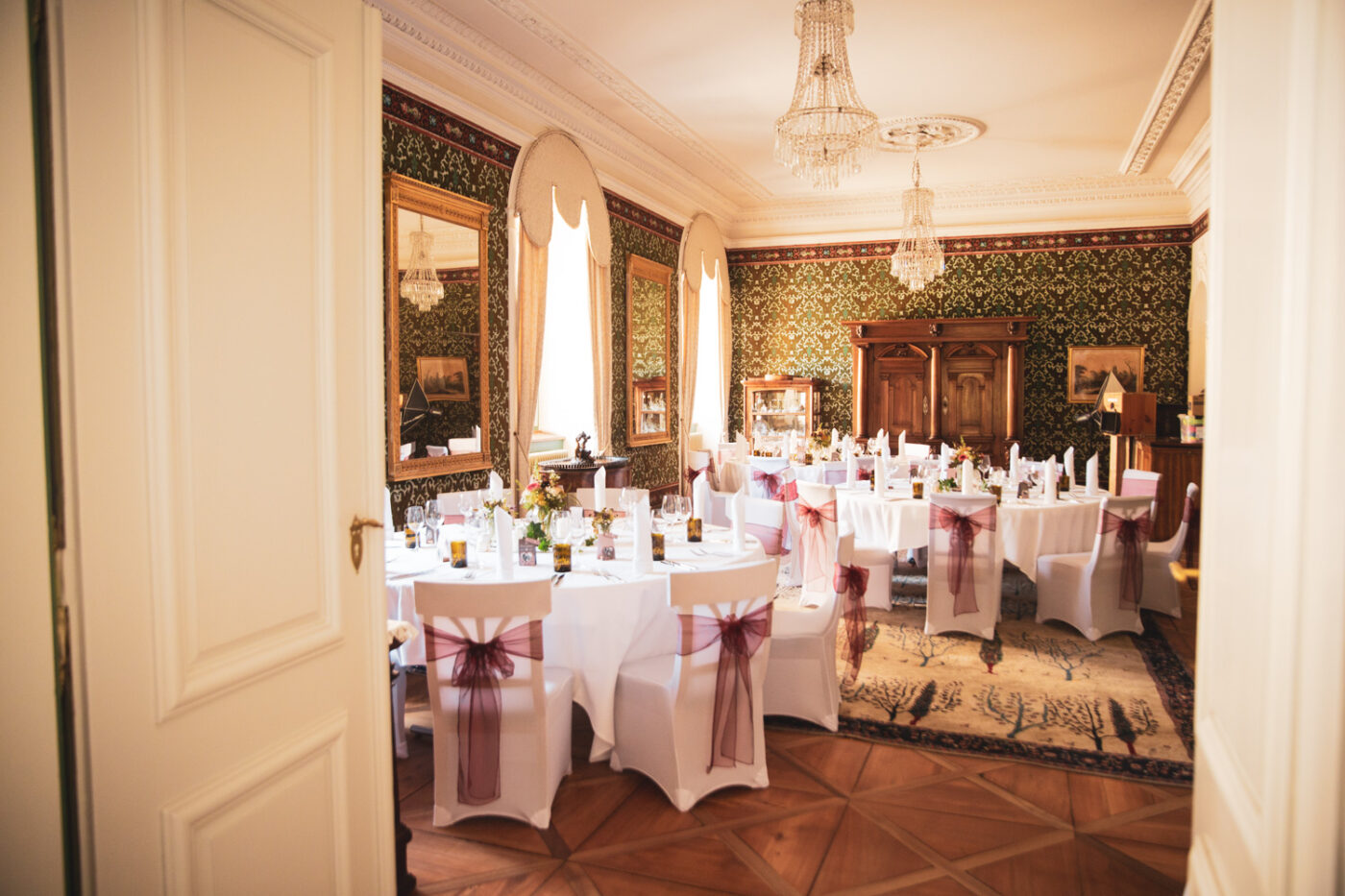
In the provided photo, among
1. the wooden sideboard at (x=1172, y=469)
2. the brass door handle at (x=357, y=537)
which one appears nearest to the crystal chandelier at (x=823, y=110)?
the brass door handle at (x=357, y=537)

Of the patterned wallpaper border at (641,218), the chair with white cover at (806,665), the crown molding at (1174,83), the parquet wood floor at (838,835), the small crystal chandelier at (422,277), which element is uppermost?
the crown molding at (1174,83)

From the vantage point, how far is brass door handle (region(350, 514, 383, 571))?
66.1 inches

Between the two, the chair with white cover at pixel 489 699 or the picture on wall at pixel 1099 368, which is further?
the picture on wall at pixel 1099 368

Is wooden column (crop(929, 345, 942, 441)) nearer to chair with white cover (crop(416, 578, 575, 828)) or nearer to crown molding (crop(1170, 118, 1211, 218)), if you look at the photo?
crown molding (crop(1170, 118, 1211, 218))

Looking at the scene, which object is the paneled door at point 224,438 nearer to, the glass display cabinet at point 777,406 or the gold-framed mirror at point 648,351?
the gold-framed mirror at point 648,351

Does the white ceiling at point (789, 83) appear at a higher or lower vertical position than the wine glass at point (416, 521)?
higher

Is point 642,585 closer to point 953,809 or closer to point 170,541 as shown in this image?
point 953,809

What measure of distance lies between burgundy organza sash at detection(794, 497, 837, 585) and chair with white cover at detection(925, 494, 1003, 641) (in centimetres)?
68

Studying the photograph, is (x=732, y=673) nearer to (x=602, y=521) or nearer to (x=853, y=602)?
(x=602, y=521)

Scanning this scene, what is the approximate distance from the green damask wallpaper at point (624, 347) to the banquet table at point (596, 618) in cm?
465

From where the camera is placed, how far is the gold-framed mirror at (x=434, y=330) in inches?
204

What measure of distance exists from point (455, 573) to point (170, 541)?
2415mm

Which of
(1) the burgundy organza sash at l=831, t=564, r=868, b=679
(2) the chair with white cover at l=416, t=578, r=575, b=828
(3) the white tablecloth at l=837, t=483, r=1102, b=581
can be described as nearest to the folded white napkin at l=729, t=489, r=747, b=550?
(1) the burgundy organza sash at l=831, t=564, r=868, b=679

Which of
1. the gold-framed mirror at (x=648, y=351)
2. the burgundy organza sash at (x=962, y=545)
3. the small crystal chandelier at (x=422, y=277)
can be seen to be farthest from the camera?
the gold-framed mirror at (x=648, y=351)
